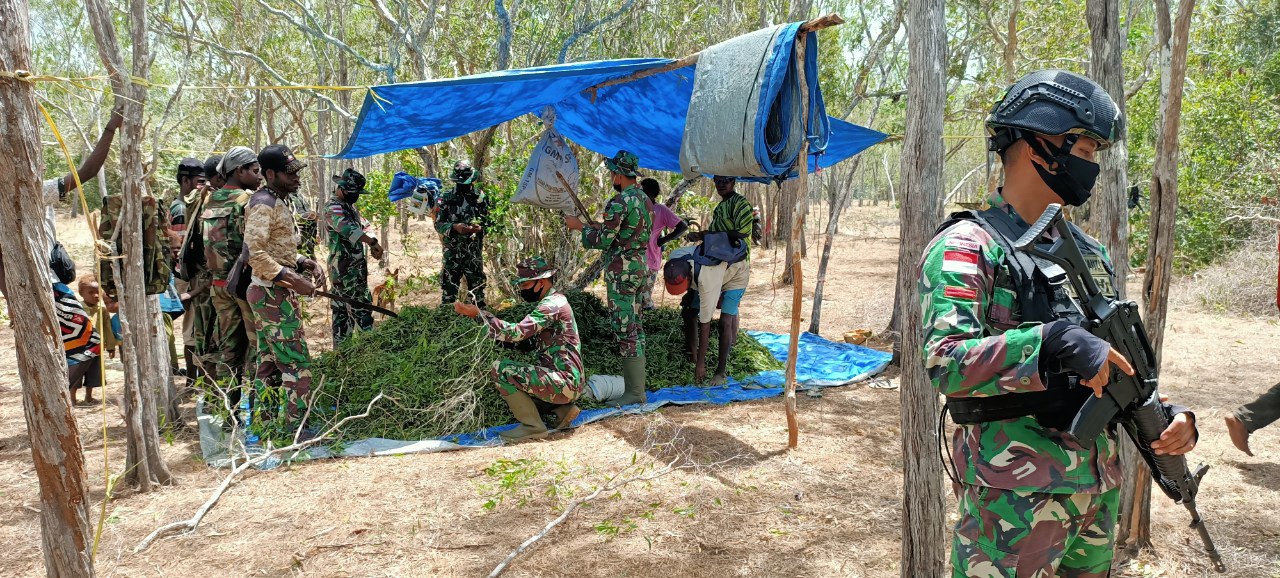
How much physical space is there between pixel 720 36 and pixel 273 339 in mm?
10625

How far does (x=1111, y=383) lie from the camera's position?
60.7 inches

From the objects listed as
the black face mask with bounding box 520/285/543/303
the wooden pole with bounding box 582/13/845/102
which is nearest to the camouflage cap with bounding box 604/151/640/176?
the wooden pole with bounding box 582/13/845/102

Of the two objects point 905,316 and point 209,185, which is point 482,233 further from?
point 905,316

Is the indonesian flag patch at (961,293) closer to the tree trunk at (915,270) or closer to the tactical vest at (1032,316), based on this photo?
the tactical vest at (1032,316)

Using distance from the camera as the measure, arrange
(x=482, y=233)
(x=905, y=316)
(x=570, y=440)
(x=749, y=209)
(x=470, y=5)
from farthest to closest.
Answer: (x=470, y=5) < (x=482, y=233) < (x=749, y=209) < (x=570, y=440) < (x=905, y=316)

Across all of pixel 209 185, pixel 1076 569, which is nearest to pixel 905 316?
pixel 1076 569

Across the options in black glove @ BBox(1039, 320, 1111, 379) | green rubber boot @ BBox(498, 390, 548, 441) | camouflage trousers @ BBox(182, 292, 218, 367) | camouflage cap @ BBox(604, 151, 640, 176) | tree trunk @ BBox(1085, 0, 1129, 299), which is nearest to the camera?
black glove @ BBox(1039, 320, 1111, 379)

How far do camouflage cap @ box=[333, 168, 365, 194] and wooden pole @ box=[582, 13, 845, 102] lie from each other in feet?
6.35

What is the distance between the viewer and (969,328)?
1552 mm

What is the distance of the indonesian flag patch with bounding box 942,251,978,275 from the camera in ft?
5.22

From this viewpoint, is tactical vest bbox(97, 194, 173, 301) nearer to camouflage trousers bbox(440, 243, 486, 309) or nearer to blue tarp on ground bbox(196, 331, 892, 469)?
blue tarp on ground bbox(196, 331, 892, 469)

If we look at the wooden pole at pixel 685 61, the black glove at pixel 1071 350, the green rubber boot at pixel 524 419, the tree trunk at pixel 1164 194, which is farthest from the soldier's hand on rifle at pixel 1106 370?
the green rubber boot at pixel 524 419

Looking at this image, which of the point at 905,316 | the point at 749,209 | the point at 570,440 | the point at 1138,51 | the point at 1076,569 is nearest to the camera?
the point at 1076,569

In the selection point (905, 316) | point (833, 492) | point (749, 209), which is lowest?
point (833, 492)
